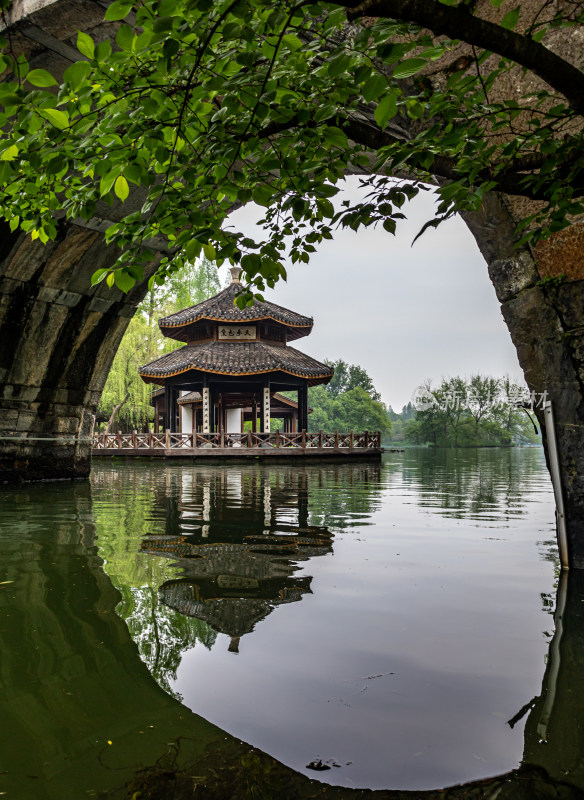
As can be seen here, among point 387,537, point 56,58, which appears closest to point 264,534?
point 387,537

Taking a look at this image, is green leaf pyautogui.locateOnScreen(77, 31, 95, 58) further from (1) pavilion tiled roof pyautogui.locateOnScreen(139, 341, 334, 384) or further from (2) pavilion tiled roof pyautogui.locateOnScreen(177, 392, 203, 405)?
(2) pavilion tiled roof pyautogui.locateOnScreen(177, 392, 203, 405)

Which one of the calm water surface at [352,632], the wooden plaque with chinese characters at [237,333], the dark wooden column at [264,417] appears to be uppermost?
the wooden plaque with chinese characters at [237,333]

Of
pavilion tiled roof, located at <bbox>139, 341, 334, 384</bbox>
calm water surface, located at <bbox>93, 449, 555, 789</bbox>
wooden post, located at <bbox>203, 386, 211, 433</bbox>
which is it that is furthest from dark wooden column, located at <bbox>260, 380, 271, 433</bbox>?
calm water surface, located at <bbox>93, 449, 555, 789</bbox>

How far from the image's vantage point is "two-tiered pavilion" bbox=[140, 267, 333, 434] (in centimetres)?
2158

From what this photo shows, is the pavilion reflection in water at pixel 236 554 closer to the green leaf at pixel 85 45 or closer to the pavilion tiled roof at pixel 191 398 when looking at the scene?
the green leaf at pixel 85 45

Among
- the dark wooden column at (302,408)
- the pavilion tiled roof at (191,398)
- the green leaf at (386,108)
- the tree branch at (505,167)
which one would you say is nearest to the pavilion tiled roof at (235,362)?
the dark wooden column at (302,408)

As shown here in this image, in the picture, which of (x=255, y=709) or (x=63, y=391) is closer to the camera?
(x=255, y=709)

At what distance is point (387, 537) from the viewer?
4680 millimetres

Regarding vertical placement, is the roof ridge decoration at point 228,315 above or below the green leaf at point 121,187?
above

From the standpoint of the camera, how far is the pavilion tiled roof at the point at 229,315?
2250 centimetres

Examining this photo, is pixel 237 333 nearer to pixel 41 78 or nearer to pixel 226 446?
pixel 226 446

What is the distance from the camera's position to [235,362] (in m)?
21.6

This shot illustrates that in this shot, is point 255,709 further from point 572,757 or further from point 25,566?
point 25,566

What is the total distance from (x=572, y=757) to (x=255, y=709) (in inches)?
35.9
